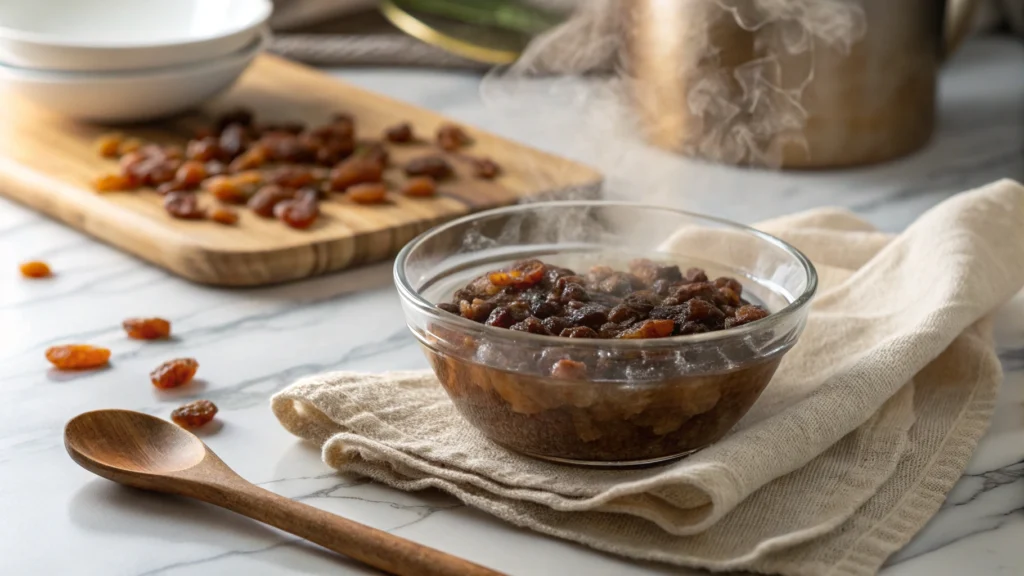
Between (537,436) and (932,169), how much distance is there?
151 cm

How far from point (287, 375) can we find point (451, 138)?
91 centimetres

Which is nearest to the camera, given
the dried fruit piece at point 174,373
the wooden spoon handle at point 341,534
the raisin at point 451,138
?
the wooden spoon handle at point 341,534

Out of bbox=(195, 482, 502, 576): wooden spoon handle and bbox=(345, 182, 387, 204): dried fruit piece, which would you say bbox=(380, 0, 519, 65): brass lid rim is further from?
bbox=(195, 482, 502, 576): wooden spoon handle

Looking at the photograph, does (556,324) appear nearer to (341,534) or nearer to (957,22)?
(341,534)

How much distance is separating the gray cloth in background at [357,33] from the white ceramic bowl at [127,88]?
23.9 inches

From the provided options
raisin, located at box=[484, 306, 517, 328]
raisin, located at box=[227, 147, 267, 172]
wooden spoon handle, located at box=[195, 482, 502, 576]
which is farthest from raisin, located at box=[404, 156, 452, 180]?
wooden spoon handle, located at box=[195, 482, 502, 576]

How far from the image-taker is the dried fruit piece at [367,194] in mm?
1999

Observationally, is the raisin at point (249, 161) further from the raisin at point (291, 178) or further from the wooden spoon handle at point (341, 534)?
the wooden spoon handle at point (341, 534)

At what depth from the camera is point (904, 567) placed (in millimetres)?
1092

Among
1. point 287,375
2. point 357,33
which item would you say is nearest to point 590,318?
point 287,375

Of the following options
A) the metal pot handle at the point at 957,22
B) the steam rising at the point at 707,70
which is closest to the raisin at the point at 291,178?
the steam rising at the point at 707,70

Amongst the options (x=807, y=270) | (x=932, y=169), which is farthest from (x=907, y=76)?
(x=807, y=270)

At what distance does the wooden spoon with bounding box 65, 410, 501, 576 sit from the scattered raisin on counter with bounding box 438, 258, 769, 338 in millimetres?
274

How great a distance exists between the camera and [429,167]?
212 centimetres
